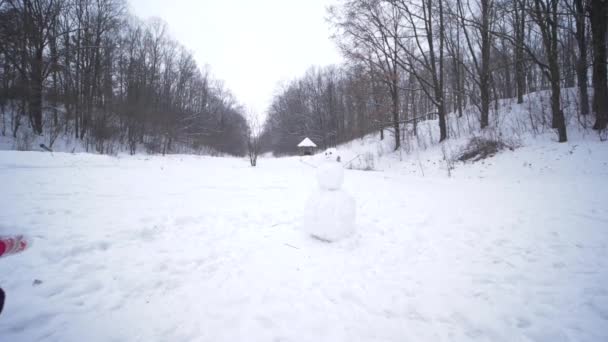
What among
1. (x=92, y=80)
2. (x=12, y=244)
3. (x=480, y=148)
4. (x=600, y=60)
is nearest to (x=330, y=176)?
(x=12, y=244)

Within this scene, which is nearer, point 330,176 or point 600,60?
point 330,176

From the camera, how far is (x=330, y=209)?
300 cm

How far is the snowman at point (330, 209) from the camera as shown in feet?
9.86

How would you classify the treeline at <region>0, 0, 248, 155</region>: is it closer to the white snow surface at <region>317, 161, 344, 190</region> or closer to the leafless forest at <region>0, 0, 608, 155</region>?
the leafless forest at <region>0, 0, 608, 155</region>

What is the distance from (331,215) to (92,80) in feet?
70.9

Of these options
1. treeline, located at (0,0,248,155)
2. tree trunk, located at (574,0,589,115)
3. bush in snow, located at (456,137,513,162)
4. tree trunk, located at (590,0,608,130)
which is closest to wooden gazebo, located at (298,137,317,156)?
treeline, located at (0,0,248,155)

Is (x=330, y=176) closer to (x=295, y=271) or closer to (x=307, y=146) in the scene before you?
(x=295, y=271)

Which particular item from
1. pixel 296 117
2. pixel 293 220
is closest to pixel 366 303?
pixel 293 220

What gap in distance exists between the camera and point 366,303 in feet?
6.18

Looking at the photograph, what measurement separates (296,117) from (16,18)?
1062 inches

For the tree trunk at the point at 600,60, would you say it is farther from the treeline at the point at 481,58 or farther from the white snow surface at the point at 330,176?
the white snow surface at the point at 330,176

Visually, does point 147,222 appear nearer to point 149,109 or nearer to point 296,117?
point 149,109

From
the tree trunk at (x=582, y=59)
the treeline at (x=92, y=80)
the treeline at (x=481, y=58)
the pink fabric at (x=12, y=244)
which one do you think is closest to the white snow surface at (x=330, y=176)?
the pink fabric at (x=12, y=244)

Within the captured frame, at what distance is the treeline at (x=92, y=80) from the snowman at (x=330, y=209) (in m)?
13.9
